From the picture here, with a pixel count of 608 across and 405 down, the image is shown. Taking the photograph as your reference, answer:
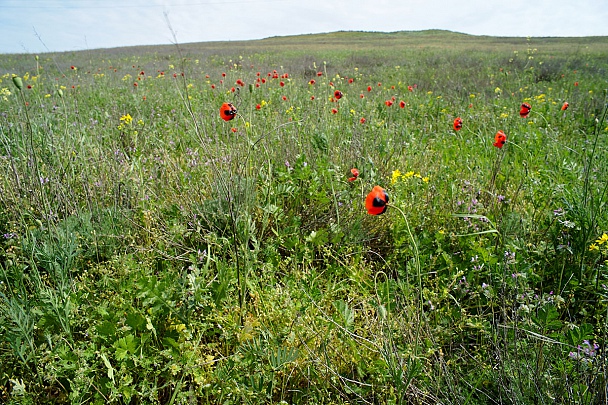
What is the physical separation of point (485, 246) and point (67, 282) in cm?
220

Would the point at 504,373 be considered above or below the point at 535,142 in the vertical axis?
below

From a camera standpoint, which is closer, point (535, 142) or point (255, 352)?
point (255, 352)

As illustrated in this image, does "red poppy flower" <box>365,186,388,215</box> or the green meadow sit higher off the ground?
"red poppy flower" <box>365,186,388,215</box>

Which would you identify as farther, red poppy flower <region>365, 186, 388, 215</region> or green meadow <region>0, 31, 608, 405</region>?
green meadow <region>0, 31, 608, 405</region>

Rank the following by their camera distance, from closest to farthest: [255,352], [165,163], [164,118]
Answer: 1. [255,352]
2. [165,163]
3. [164,118]

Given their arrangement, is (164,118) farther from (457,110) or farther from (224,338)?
(457,110)

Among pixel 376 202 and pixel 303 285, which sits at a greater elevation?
pixel 376 202

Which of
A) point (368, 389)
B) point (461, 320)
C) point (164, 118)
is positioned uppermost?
point (164, 118)

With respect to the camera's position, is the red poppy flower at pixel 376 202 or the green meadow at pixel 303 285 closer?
the red poppy flower at pixel 376 202

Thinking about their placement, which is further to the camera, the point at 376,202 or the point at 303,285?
the point at 303,285

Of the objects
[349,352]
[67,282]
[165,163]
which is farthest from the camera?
[165,163]

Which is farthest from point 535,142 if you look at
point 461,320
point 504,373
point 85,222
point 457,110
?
point 85,222

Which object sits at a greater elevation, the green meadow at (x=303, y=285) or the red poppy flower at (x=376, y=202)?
the red poppy flower at (x=376, y=202)

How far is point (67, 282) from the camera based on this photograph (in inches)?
70.6
